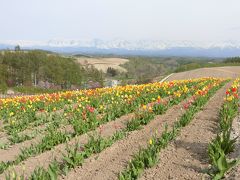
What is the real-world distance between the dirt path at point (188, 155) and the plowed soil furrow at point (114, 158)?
0.59 metres

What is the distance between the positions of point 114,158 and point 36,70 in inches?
3378

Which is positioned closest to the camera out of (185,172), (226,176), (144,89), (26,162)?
(226,176)

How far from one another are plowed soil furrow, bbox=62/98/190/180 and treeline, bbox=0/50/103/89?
260 feet

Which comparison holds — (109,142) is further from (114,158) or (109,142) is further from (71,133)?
(71,133)

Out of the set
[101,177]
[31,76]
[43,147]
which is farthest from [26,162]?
[31,76]

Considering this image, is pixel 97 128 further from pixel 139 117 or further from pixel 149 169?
pixel 149 169

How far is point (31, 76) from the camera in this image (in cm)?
8850

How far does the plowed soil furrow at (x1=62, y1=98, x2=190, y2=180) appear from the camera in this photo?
6.21m

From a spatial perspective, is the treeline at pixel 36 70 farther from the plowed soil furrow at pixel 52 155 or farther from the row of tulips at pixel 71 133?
the plowed soil furrow at pixel 52 155

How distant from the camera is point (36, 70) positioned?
89.8 metres

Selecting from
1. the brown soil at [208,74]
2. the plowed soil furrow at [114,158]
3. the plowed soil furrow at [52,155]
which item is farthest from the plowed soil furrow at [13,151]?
the brown soil at [208,74]

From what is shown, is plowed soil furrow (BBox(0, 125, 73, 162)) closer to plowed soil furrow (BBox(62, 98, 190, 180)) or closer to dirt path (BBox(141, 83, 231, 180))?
plowed soil furrow (BBox(62, 98, 190, 180))

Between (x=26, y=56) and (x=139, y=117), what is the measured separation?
8385cm

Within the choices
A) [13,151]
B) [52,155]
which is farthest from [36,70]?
[52,155]
